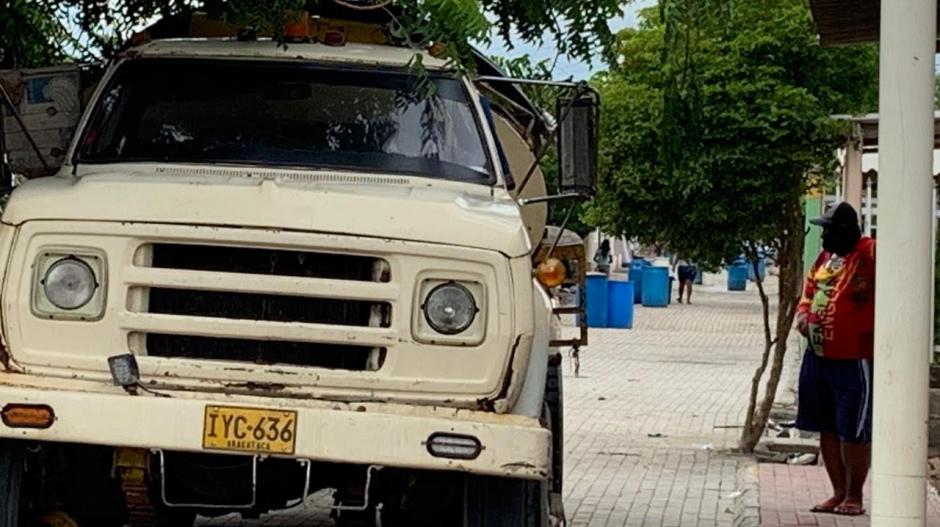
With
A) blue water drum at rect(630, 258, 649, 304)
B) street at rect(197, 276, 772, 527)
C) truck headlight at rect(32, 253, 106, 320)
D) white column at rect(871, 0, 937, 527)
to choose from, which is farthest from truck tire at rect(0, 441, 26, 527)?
blue water drum at rect(630, 258, 649, 304)

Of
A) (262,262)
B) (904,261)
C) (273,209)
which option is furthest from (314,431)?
(904,261)

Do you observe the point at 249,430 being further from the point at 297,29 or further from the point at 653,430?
the point at 653,430

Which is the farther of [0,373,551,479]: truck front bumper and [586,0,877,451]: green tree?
[586,0,877,451]: green tree

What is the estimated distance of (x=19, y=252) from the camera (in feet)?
20.1

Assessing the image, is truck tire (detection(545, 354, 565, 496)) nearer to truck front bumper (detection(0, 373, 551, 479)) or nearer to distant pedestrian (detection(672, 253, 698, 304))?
truck front bumper (detection(0, 373, 551, 479))

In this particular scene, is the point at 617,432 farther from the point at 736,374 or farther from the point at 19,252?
the point at 19,252

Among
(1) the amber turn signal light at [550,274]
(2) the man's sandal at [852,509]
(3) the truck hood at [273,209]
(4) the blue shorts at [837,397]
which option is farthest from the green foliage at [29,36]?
(2) the man's sandal at [852,509]

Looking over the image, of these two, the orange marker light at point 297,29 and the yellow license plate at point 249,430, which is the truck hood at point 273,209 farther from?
the orange marker light at point 297,29

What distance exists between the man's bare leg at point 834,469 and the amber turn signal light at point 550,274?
3.01 m

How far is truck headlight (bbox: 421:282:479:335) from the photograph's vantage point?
6152mm

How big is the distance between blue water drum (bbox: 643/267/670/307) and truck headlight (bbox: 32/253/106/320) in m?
36.9

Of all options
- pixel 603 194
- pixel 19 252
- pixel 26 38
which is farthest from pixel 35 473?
pixel 603 194

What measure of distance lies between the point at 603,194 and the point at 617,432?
3177 millimetres

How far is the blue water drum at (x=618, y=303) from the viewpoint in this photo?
33562 mm
